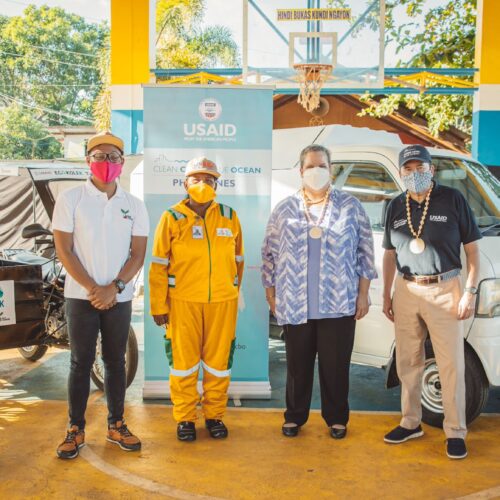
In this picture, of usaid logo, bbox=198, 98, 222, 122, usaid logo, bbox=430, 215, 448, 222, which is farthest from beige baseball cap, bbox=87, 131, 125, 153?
usaid logo, bbox=430, 215, 448, 222

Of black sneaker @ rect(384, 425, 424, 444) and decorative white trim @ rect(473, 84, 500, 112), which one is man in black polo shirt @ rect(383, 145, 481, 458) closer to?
black sneaker @ rect(384, 425, 424, 444)

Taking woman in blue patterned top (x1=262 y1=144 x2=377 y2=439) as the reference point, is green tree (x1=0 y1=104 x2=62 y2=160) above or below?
above

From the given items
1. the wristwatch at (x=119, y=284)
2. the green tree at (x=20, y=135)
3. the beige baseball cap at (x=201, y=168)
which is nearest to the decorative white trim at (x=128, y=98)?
the beige baseball cap at (x=201, y=168)

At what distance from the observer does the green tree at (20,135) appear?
148ft

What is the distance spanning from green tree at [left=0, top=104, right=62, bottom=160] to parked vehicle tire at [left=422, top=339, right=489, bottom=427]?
143ft

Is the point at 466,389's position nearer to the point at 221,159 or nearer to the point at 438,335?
the point at 438,335

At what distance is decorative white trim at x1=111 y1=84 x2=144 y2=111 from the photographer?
42.5 ft

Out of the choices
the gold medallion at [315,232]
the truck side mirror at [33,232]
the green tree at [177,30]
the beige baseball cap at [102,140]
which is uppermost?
the green tree at [177,30]

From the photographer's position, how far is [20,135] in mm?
45312

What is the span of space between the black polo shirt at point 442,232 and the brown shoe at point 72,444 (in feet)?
7.68

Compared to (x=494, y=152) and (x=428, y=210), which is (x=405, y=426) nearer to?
(x=428, y=210)

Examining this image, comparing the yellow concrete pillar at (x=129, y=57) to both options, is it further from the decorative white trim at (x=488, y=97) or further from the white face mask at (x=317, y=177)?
the white face mask at (x=317, y=177)

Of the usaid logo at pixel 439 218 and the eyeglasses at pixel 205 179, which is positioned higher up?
the eyeglasses at pixel 205 179

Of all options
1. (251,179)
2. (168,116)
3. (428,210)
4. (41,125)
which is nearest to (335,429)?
(428,210)
